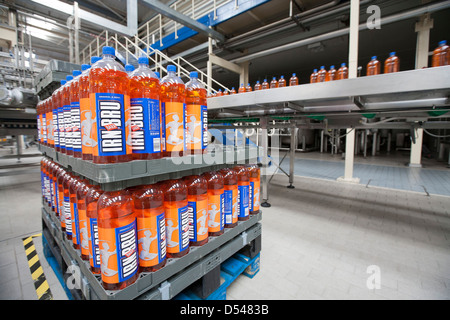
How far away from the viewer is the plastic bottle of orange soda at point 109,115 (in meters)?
0.73

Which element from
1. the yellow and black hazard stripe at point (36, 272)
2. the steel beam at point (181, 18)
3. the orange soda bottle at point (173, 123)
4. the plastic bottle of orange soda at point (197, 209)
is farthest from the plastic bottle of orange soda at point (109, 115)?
the steel beam at point (181, 18)

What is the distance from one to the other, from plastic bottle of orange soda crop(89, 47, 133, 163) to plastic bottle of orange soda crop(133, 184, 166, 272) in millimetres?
200

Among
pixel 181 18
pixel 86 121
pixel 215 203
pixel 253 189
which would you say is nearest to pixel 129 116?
pixel 86 121

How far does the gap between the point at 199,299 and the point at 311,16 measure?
5288 mm

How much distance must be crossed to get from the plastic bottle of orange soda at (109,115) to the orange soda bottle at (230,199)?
0.68 meters

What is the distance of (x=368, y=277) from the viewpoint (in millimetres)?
1680

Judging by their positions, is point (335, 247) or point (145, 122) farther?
point (335, 247)

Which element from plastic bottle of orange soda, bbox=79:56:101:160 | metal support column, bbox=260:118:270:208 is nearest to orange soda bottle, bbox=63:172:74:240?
plastic bottle of orange soda, bbox=79:56:101:160

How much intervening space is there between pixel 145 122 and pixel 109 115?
0.43 feet

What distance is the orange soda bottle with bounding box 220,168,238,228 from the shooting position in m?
1.33

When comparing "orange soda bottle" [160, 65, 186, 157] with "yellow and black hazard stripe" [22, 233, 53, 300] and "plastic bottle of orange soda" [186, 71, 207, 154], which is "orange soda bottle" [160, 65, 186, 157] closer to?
"plastic bottle of orange soda" [186, 71, 207, 154]

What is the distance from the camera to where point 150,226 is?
872 millimetres

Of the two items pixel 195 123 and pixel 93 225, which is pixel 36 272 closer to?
pixel 93 225
